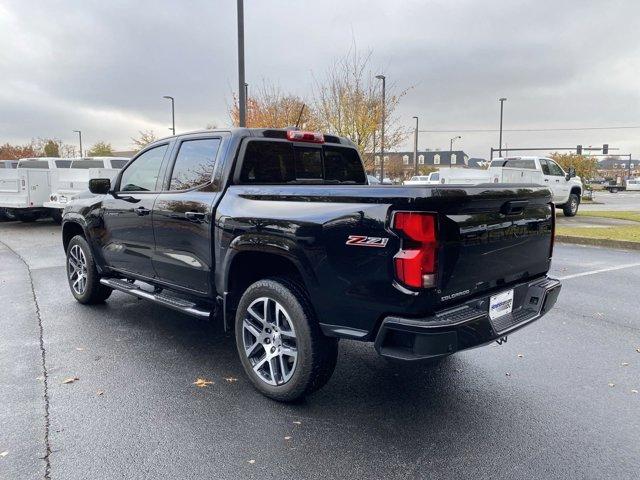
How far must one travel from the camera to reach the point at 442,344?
276cm

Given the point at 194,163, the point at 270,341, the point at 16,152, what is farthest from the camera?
the point at 16,152

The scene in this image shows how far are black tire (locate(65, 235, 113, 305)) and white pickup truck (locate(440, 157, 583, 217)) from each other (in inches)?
532

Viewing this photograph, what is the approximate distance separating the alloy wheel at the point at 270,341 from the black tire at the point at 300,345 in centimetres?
1

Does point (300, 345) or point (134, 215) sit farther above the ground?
point (134, 215)

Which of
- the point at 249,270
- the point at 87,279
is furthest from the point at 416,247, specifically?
the point at 87,279

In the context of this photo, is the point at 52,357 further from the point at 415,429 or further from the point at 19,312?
the point at 415,429

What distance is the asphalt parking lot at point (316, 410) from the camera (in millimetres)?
2789

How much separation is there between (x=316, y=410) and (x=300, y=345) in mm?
507

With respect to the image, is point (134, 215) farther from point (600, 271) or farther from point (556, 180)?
point (556, 180)

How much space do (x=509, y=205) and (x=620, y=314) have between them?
11.2 ft

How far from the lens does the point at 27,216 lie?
15.8 metres

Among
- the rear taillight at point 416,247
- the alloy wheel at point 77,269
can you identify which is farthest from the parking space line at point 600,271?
the alloy wheel at point 77,269

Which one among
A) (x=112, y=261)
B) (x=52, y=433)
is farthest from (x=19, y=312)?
(x=52, y=433)

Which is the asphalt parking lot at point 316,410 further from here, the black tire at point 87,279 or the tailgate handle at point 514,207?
the tailgate handle at point 514,207
